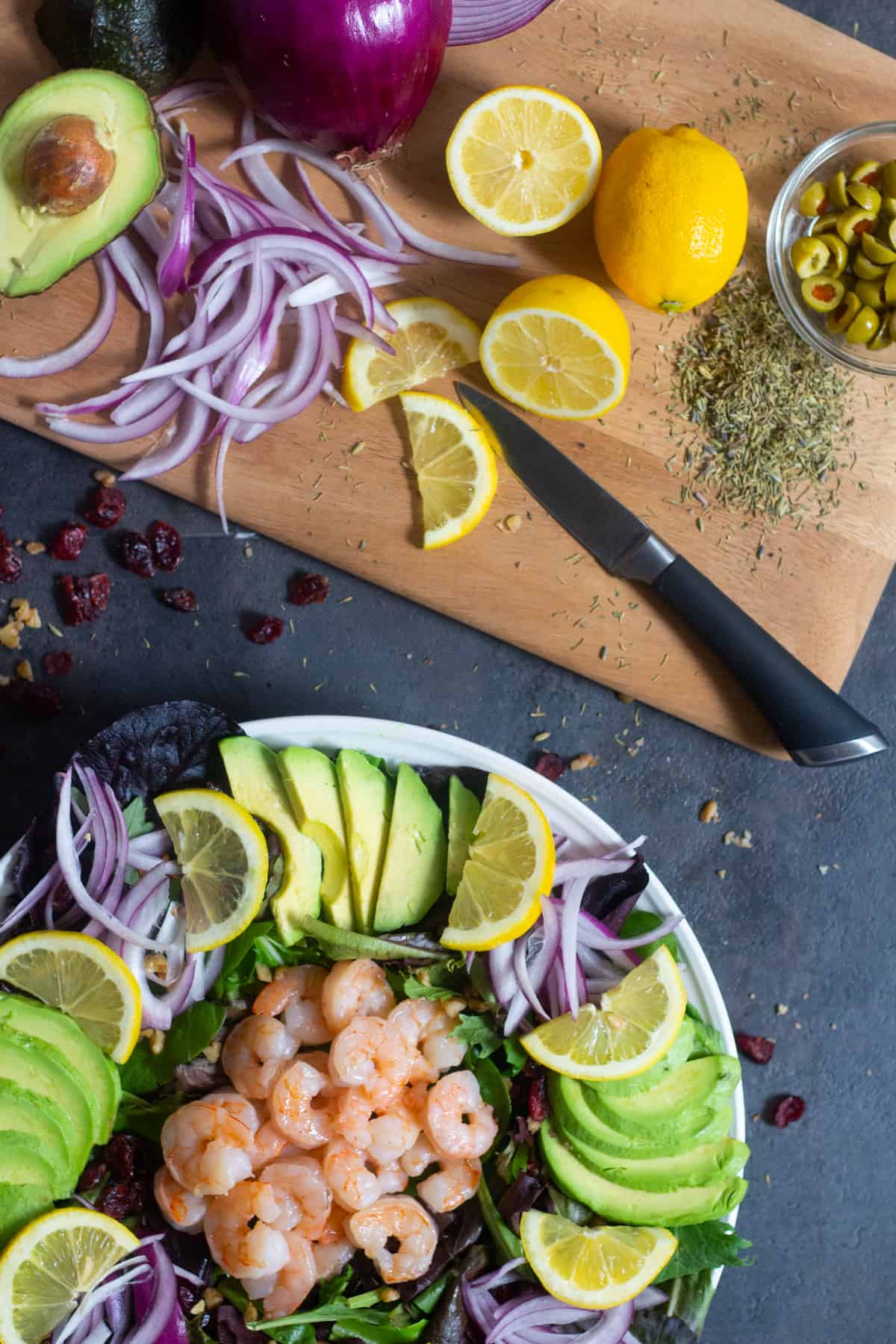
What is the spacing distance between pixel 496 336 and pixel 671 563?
0.47 metres

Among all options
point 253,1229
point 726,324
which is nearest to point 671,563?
point 726,324

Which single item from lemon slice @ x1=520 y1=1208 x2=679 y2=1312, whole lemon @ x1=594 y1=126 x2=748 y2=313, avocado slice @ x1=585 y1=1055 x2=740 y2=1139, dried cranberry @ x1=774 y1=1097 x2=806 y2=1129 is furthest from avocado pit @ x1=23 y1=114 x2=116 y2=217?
dried cranberry @ x1=774 y1=1097 x2=806 y2=1129

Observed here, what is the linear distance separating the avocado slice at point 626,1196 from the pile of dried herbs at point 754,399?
43.4 inches

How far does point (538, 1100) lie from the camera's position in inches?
65.1

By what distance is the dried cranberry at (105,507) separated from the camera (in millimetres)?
1862

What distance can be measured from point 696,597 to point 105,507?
3.35ft

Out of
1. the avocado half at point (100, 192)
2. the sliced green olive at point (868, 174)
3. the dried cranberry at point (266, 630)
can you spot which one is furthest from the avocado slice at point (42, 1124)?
the sliced green olive at point (868, 174)

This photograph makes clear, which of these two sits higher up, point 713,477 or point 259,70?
point 259,70

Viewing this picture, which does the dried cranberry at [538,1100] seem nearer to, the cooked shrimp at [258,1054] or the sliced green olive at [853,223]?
the cooked shrimp at [258,1054]

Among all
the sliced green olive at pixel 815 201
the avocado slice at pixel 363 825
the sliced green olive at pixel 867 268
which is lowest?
the avocado slice at pixel 363 825

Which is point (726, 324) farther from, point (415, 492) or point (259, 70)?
point (259, 70)

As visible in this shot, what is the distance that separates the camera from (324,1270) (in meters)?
1.60

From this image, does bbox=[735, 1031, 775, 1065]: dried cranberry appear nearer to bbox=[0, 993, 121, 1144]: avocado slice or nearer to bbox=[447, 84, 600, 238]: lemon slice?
bbox=[0, 993, 121, 1144]: avocado slice

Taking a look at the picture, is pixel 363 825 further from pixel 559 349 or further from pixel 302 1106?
pixel 559 349
